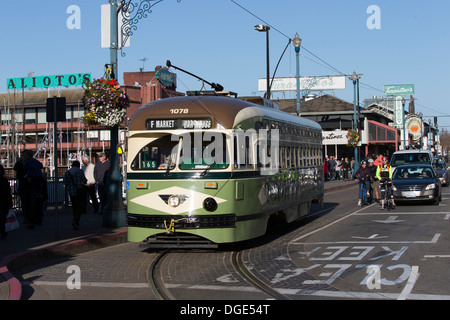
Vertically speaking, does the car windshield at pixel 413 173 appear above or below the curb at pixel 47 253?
above

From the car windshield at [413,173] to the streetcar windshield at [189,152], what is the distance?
13.2 metres

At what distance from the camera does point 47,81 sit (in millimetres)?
71375

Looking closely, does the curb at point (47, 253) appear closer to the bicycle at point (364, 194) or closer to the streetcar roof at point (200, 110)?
the streetcar roof at point (200, 110)

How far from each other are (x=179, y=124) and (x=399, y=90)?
8720 centimetres

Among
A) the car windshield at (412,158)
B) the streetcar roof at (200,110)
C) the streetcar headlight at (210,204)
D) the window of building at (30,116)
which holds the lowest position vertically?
the streetcar headlight at (210,204)

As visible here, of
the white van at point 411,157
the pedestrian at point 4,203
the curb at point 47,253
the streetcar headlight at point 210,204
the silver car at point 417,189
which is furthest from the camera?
the white van at point 411,157

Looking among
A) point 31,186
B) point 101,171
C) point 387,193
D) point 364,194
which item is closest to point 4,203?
point 31,186

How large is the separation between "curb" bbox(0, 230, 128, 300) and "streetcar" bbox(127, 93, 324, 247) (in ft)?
4.06

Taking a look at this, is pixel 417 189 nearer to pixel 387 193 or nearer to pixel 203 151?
pixel 387 193

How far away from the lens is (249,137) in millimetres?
11773

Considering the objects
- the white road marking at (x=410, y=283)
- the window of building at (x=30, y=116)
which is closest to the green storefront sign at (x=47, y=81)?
the window of building at (x=30, y=116)

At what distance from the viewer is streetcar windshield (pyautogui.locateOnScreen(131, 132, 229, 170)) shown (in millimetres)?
11125

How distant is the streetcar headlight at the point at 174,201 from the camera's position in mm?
11008

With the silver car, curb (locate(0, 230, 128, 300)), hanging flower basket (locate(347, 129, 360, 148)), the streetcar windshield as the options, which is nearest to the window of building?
hanging flower basket (locate(347, 129, 360, 148))
